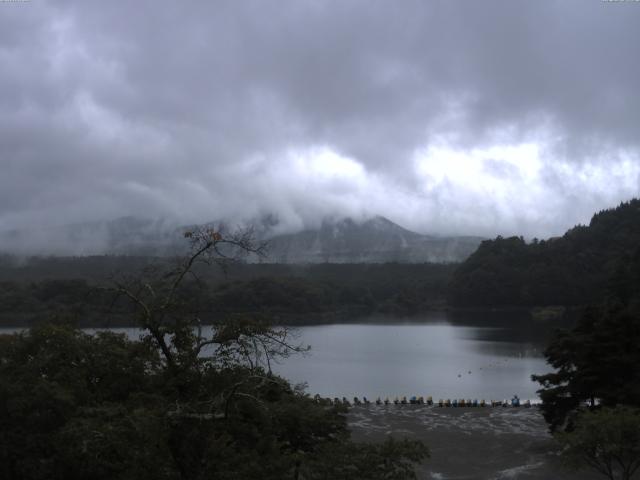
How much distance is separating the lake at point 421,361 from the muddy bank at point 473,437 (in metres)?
6.33

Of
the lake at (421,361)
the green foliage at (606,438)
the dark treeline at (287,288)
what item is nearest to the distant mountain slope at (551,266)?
the dark treeline at (287,288)

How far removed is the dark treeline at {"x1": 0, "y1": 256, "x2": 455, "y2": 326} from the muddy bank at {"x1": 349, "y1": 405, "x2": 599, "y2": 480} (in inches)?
1637

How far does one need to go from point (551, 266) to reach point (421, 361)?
7023cm

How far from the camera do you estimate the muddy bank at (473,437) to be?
21.5 metres

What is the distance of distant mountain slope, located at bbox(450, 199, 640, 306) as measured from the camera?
11444 cm

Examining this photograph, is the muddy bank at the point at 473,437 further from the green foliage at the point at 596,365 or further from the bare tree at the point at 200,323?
the bare tree at the point at 200,323

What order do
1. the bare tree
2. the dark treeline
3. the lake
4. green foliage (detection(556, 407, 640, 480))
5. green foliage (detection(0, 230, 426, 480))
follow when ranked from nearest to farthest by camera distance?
green foliage (detection(0, 230, 426, 480))
the bare tree
green foliage (detection(556, 407, 640, 480))
the lake
the dark treeline

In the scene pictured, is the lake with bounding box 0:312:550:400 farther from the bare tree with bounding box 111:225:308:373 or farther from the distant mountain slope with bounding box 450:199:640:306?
the distant mountain slope with bounding box 450:199:640:306

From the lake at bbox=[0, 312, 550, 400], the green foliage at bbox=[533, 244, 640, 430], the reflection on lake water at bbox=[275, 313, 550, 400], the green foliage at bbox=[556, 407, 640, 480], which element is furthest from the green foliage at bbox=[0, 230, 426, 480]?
the reflection on lake water at bbox=[275, 313, 550, 400]

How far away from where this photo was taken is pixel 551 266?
120m

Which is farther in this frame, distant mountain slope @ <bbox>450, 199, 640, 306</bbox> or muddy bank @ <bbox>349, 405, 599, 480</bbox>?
distant mountain slope @ <bbox>450, 199, 640, 306</bbox>

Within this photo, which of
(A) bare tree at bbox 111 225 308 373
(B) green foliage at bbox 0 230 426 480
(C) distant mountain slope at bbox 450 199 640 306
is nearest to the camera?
(B) green foliage at bbox 0 230 426 480

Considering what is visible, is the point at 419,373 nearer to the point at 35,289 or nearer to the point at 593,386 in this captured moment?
the point at 593,386

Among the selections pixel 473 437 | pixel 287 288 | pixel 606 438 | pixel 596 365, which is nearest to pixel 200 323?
pixel 606 438
